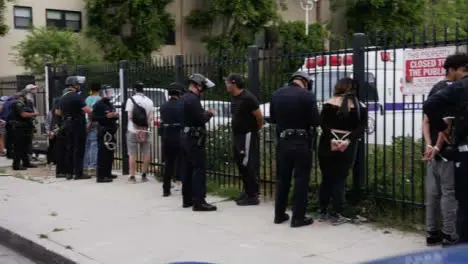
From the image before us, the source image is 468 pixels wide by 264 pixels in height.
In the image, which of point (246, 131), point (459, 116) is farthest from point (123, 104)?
point (459, 116)

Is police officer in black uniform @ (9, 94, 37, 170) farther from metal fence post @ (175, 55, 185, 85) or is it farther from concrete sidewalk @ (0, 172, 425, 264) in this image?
metal fence post @ (175, 55, 185, 85)

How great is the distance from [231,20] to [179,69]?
973 inches

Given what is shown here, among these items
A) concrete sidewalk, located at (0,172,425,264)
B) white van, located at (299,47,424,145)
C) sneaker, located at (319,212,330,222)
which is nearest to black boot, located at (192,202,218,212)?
concrete sidewalk, located at (0,172,425,264)

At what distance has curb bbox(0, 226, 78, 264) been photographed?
654cm

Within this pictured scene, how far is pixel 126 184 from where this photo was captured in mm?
10812

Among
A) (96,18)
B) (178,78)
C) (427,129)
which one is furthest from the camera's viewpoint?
(96,18)

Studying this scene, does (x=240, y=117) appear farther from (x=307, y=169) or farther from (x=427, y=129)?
(x=427, y=129)

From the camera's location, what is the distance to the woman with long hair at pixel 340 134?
682cm

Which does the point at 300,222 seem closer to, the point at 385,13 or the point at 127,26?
the point at 127,26

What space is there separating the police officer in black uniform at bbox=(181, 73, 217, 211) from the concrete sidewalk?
0.34 m

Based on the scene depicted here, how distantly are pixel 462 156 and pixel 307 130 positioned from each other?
216cm

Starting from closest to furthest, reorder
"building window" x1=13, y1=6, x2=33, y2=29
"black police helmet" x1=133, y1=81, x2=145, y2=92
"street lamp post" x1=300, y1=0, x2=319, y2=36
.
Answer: "black police helmet" x1=133, y1=81, x2=145, y2=92
"building window" x1=13, y1=6, x2=33, y2=29
"street lamp post" x1=300, y1=0, x2=319, y2=36

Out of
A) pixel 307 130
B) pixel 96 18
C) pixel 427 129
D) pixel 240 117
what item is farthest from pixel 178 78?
pixel 96 18

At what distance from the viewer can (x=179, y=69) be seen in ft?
34.2
